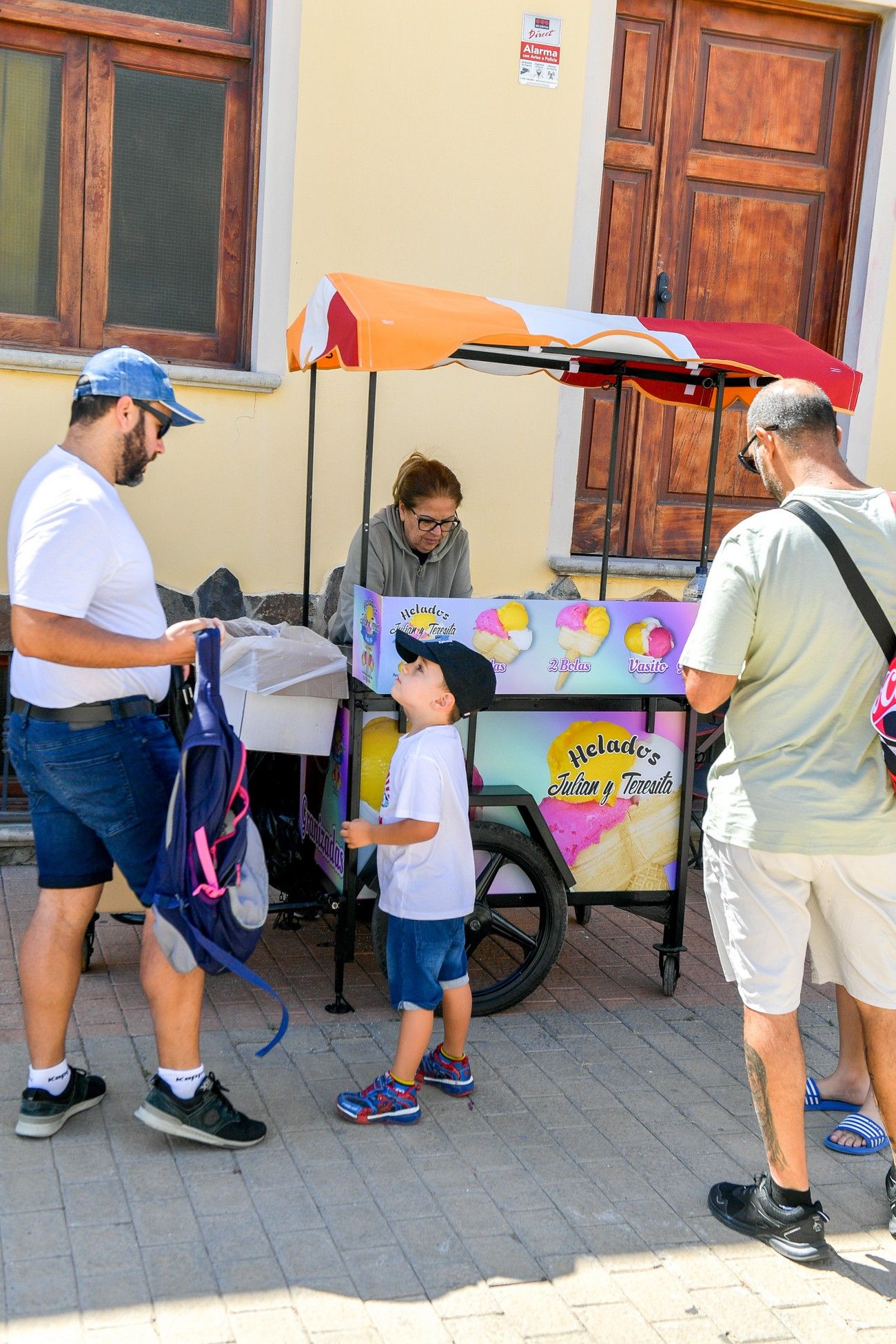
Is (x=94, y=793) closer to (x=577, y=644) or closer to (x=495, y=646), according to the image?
(x=495, y=646)

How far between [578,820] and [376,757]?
731mm

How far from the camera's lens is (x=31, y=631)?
2.98 metres

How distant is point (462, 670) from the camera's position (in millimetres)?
3588

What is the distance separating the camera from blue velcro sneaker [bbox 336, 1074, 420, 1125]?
11.4 feet

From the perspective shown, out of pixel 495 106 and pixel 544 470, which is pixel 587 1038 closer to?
pixel 544 470

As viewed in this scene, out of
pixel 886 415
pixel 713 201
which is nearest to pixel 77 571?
pixel 713 201

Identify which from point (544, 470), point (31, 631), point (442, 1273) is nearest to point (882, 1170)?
point (442, 1273)

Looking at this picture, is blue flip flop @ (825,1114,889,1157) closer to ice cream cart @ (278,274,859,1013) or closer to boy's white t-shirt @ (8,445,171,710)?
ice cream cart @ (278,274,859,1013)

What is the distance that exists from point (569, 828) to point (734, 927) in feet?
4.56

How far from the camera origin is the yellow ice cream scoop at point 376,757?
165 inches

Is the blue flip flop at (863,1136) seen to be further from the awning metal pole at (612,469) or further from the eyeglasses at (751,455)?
the awning metal pole at (612,469)

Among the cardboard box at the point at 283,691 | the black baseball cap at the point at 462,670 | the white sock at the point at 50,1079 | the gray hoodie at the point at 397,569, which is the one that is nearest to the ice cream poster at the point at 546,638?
the cardboard box at the point at 283,691

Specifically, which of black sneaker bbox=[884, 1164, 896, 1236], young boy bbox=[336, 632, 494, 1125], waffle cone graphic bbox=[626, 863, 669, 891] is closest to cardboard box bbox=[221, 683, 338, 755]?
young boy bbox=[336, 632, 494, 1125]

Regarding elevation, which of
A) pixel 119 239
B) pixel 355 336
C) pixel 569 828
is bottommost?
pixel 569 828
